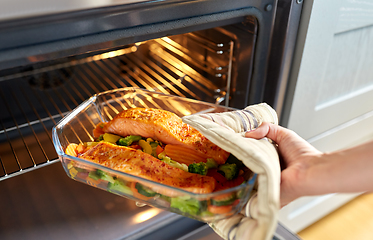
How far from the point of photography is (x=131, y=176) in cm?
54

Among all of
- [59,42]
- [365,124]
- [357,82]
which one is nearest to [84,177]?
[59,42]

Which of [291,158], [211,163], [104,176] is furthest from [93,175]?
[291,158]

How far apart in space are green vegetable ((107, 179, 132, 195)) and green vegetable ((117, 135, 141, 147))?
123mm

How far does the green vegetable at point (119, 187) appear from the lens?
58 cm

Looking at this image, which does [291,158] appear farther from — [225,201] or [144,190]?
[144,190]

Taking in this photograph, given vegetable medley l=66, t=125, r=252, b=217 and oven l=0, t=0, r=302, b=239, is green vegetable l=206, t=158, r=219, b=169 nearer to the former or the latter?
vegetable medley l=66, t=125, r=252, b=217

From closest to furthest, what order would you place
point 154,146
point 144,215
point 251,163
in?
1. point 251,163
2. point 154,146
3. point 144,215

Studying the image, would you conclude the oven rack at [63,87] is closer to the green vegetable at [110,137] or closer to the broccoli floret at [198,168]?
the green vegetable at [110,137]

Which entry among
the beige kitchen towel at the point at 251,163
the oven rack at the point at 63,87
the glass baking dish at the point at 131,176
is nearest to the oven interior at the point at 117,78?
the oven rack at the point at 63,87

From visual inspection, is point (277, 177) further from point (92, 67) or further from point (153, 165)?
point (92, 67)

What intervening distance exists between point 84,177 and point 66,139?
12 cm

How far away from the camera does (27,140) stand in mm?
971

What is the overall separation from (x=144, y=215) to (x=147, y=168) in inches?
10.9

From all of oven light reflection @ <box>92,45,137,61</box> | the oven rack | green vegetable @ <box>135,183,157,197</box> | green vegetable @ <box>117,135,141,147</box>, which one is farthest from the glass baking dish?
oven light reflection @ <box>92,45,137,61</box>
